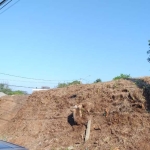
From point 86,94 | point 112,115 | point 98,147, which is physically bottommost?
point 98,147

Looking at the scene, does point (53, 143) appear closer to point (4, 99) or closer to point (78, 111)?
point (78, 111)

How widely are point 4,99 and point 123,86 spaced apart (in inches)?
403

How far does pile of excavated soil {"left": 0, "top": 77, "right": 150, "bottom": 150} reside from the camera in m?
11.4

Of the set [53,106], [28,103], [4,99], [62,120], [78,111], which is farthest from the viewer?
→ [4,99]

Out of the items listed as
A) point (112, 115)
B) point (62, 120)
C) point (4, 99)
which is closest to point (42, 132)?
point (62, 120)

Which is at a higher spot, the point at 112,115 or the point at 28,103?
the point at 28,103

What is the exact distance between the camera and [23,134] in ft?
50.3

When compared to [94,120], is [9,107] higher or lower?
higher

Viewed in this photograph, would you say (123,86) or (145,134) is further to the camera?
(123,86)

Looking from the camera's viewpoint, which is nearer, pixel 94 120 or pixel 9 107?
pixel 94 120

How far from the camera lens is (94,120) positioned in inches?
514

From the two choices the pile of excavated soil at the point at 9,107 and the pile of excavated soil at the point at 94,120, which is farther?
the pile of excavated soil at the point at 9,107

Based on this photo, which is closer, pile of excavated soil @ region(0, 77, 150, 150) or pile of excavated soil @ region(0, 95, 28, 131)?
pile of excavated soil @ region(0, 77, 150, 150)

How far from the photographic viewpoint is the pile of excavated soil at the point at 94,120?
1135 centimetres
